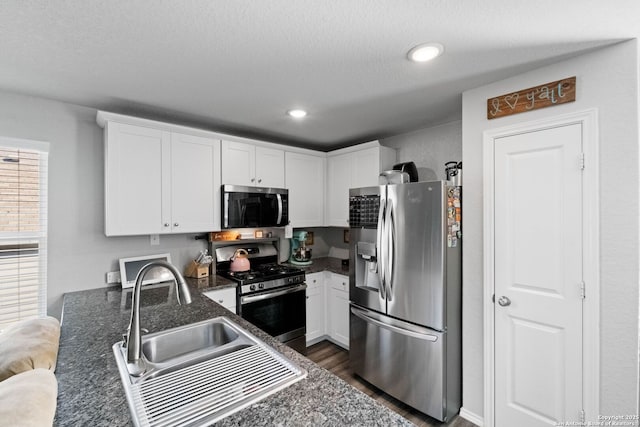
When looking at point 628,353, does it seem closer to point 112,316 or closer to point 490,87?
point 490,87

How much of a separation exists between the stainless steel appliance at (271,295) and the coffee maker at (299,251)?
1.10 feet

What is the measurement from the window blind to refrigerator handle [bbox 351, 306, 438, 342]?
2503 millimetres

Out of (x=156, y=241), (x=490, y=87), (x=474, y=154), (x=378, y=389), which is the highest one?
(x=490, y=87)

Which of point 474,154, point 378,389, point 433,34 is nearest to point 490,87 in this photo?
point 474,154

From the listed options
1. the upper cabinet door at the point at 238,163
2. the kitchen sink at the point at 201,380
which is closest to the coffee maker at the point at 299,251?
the upper cabinet door at the point at 238,163

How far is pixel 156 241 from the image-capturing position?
2.68 meters

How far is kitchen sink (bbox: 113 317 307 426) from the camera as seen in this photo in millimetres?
879

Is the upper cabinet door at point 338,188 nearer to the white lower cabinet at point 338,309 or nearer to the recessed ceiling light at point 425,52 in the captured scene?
the white lower cabinet at point 338,309

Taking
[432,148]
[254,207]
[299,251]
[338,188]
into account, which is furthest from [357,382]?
[432,148]

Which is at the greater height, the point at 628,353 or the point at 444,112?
the point at 444,112

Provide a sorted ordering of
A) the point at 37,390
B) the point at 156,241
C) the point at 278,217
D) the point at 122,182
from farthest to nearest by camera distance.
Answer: the point at 278,217
the point at 156,241
the point at 122,182
the point at 37,390

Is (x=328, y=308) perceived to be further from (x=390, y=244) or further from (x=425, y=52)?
(x=425, y=52)

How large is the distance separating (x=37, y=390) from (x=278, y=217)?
2.33 m

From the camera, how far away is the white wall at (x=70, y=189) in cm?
213
